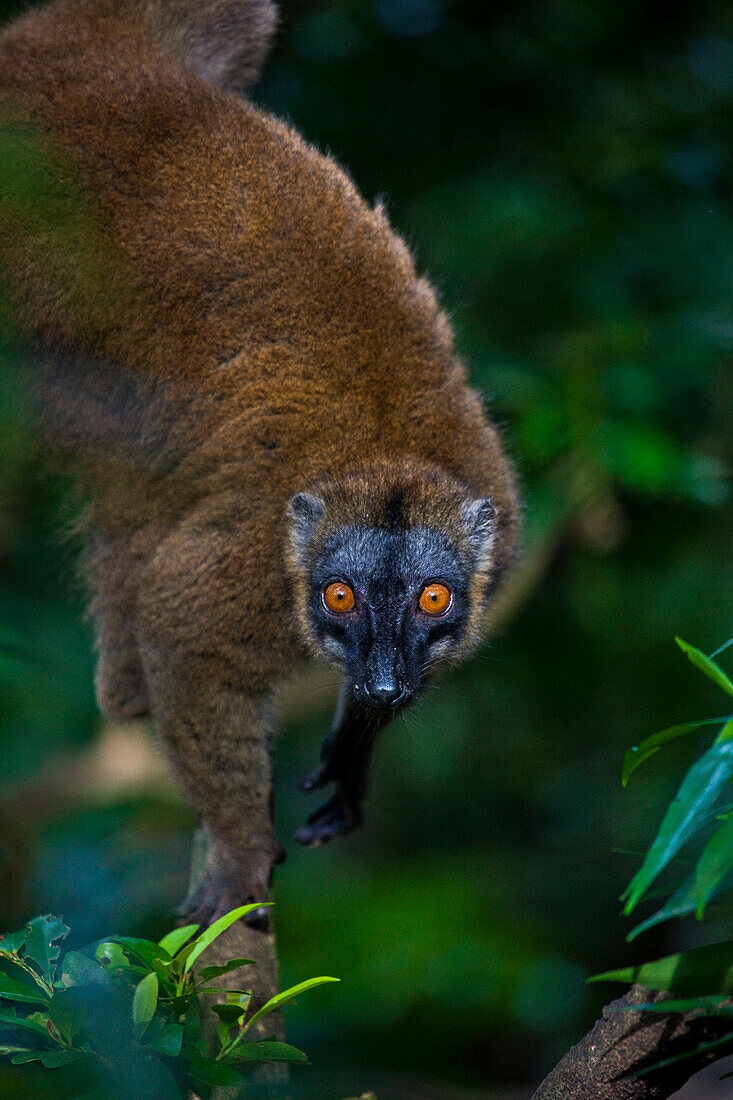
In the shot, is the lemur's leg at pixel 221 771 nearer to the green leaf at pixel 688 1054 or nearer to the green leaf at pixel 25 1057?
the green leaf at pixel 25 1057

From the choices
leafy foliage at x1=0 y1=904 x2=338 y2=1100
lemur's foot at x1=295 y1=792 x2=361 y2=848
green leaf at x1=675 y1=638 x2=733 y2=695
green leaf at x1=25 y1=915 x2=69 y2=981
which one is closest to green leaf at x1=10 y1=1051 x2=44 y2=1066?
leafy foliage at x1=0 y1=904 x2=338 y2=1100

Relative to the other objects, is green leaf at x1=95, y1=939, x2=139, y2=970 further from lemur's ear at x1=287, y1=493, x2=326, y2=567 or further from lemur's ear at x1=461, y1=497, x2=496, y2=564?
lemur's ear at x1=461, y1=497, x2=496, y2=564

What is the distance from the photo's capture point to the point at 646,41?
6.94 m

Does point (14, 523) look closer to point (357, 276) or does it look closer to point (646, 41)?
point (357, 276)

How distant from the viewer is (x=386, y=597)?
3.92m

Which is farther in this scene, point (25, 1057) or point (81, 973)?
point (81, 973)

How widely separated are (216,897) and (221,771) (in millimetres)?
492

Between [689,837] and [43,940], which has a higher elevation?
[689,837]

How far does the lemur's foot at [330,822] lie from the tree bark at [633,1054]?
7.12 ft

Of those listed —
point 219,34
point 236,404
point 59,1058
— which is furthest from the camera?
point 219,34

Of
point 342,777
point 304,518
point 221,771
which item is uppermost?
point 304,518

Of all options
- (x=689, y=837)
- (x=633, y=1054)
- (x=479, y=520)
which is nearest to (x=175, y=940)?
(x=633, y=1054)

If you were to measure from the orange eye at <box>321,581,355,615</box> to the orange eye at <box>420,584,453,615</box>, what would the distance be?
0.84ft

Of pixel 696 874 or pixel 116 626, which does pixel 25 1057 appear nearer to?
pixel 696 874
